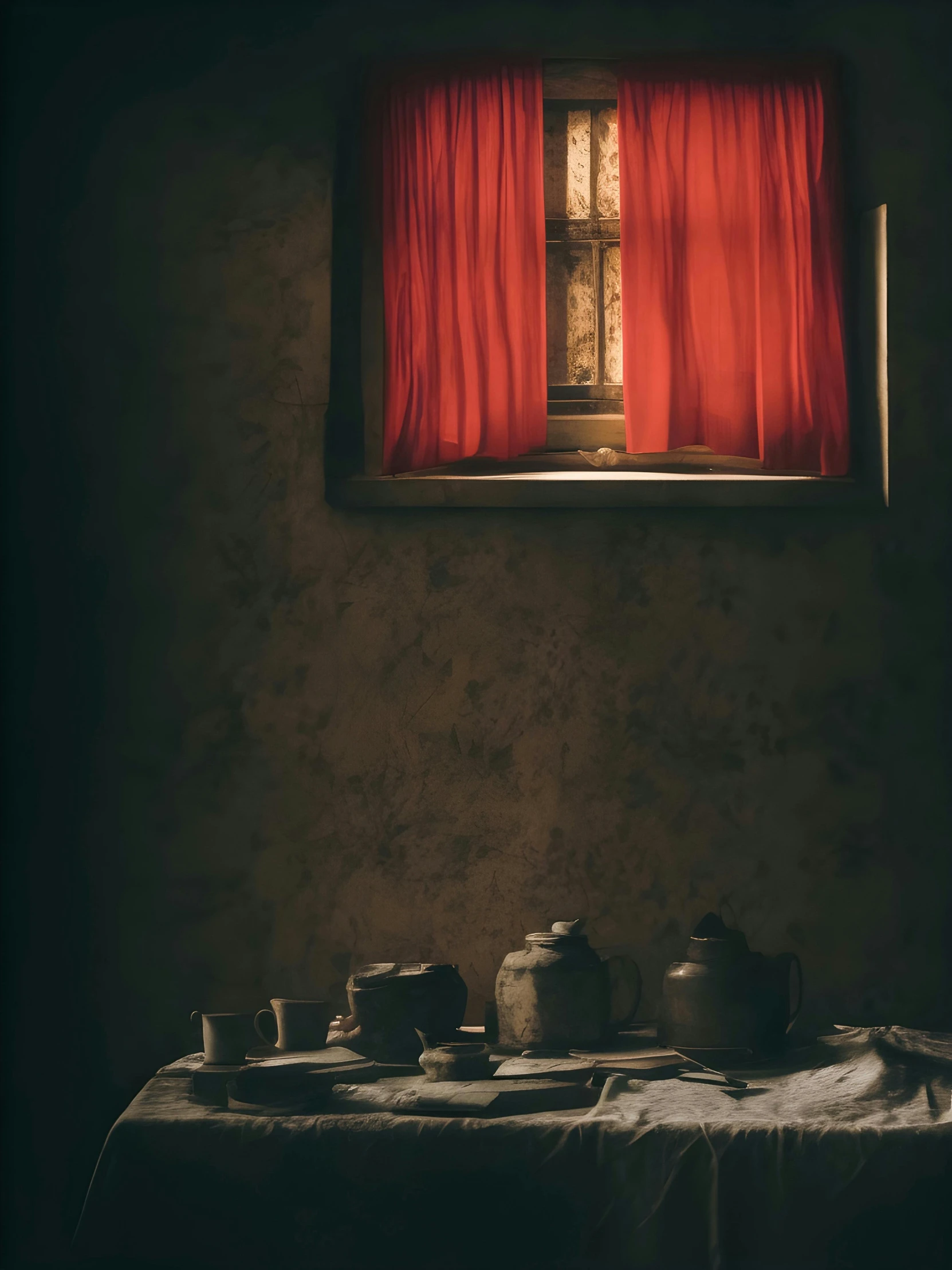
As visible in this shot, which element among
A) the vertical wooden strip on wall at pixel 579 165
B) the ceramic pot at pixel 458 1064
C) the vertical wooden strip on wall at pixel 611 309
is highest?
the vertical wooden strip on wall at pixel 579 165

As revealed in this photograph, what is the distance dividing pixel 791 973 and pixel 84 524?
231cm

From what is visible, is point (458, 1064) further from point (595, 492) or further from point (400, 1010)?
point (595, 492)

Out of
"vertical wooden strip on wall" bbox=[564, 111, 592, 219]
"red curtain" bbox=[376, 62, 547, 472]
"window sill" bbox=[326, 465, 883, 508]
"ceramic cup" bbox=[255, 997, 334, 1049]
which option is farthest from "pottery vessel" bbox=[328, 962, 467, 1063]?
"vertical wooden strip on wall" bbox=[564, 111, 592, 219]

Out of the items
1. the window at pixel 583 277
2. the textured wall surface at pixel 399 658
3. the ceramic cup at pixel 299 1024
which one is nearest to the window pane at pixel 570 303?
the window at pixel 583 277

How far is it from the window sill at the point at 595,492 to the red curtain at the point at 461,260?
0.12 m

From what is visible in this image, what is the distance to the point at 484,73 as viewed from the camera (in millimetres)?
3514

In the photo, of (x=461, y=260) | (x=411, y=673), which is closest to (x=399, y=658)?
(x=411, y=673)

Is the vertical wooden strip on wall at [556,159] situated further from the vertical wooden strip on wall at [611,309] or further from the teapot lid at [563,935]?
the teapot lid at [563,935]

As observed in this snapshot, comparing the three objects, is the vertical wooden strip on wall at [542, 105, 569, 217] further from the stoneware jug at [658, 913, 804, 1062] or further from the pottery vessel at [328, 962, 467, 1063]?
the pottery vessel at [328, 962, 467, 1063]

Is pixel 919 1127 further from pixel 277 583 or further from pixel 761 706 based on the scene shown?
pixel 277 583

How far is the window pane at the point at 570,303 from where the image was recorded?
3713 mm

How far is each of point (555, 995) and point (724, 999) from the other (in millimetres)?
388

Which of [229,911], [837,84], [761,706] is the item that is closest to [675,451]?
[761,706]

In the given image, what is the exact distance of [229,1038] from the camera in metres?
2.89
